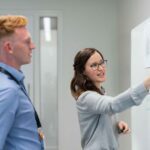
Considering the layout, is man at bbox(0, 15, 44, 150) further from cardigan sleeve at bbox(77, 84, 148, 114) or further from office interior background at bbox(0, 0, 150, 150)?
office interior background at bbox(0, 0, 150, 150)

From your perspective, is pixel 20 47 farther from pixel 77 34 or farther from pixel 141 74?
pixel 77 34

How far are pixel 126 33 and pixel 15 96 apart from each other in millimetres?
2318

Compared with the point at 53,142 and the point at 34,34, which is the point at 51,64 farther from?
the point at 53,142

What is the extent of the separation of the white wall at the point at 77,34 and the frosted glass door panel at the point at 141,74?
58.4 inches

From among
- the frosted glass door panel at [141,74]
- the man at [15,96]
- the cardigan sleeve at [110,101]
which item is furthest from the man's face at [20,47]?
the frosted glass door panel at [141,74]

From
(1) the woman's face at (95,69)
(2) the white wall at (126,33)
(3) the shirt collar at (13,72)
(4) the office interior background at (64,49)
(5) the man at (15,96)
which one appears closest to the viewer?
(5) the man at (15,96)

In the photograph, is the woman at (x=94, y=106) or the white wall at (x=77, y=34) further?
the white wall at (x=77, y=34)

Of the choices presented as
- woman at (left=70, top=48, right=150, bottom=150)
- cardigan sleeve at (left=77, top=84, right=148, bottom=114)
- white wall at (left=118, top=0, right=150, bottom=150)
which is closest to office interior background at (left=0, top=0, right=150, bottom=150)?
white wall at (left=118, top=0, right=150, bottom=150)

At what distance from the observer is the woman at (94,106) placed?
1723mm

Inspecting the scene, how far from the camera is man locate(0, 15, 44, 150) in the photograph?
1217 millimetres

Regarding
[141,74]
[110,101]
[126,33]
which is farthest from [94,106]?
[126,33]

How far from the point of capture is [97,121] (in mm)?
1849

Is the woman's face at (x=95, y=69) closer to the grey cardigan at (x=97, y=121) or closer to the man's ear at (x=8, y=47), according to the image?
the grey cardigan at (x=97, y=121)

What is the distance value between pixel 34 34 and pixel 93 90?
6.71 ft
